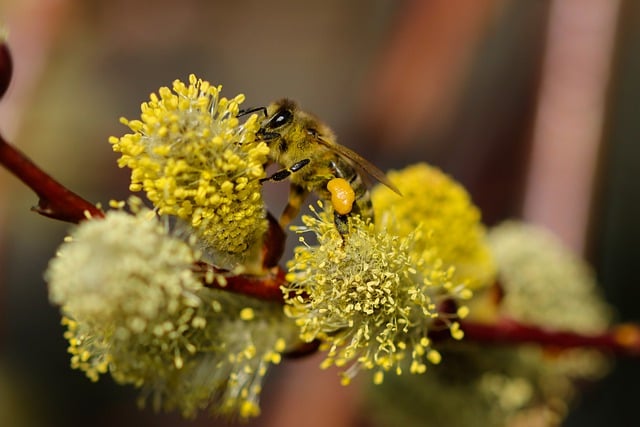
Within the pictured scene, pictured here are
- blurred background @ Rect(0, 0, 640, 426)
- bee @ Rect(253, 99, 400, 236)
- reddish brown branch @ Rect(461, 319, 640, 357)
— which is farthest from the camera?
blurred background @ Rect(0, 0, 640, 426)

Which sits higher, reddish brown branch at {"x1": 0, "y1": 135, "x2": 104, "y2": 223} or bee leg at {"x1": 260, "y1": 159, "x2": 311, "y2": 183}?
bee leg at {"x1": 260, "y1": 159, "x2": 311, "y2": 183}

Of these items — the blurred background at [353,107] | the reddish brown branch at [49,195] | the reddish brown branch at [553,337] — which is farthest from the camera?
the blurred background at [353,107]

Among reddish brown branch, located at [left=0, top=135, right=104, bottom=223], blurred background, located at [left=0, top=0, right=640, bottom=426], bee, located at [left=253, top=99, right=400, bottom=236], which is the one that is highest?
blurred background, located at [left=0, top=0, right=640, bottom=426]

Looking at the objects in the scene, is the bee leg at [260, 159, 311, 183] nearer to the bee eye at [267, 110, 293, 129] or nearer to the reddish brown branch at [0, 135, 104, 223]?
the bee eye at [267, 110, 293, 129]

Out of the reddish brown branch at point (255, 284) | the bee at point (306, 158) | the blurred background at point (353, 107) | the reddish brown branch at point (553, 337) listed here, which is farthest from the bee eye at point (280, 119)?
the blurred background at point (353, 107)

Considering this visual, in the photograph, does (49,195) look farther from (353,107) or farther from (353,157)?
(353,107)

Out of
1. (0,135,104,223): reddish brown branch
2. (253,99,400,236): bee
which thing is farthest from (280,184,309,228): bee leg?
(0,135,104,223): reddish brown branch

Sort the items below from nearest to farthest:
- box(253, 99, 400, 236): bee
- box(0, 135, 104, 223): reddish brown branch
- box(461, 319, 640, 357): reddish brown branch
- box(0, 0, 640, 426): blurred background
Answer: box(0, 135, 104, 223): reddish brown branch → box(253, 99, 400, 236): bee → box(461, 319, 640, 357): reddish brown branch → box(0, 0, 640, 426): blurred background

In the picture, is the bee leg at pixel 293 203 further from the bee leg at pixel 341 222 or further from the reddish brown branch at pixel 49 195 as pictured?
the reddish brown branch at pixel 49 195

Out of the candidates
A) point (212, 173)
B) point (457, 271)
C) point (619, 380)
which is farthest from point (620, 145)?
point (212, 173)
